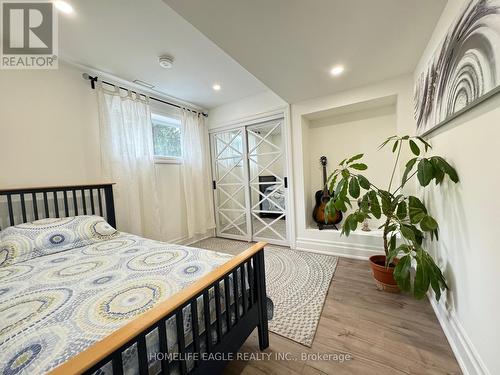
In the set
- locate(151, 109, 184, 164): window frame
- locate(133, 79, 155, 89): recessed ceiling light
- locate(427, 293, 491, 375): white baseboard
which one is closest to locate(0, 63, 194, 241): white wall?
locate(133, 79, 155, 89): recessed ceiling light

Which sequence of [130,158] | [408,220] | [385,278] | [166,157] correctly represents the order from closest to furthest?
[408,220], [385,278], [130,158], [166,157]

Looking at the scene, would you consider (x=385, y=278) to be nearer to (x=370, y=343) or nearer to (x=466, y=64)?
(x=370, y=343)

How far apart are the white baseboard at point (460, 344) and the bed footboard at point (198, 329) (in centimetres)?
108

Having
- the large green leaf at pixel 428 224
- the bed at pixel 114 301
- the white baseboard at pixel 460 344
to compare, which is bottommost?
the white baseboard at pixel 460 344

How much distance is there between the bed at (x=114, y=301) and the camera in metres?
0.63

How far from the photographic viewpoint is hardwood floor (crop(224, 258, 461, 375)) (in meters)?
1.16

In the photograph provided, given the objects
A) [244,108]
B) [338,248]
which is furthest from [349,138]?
[244,108]

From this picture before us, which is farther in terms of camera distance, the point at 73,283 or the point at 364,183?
the point at 364,183

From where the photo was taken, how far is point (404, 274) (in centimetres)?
140

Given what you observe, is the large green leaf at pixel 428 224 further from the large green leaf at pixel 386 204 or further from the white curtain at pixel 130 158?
the white curtain at pixel 130 158

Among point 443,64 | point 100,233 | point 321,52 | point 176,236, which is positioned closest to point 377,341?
point 443,64

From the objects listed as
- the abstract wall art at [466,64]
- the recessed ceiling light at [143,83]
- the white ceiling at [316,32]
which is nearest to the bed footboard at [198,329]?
the abstract wall art at [466,64]

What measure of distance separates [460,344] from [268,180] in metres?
2.60

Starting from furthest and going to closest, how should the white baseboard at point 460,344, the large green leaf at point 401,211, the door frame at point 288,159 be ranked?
the door frame at point 288,159 < the large green leaf at point 401,211 < the white baseboard at point 460,344
